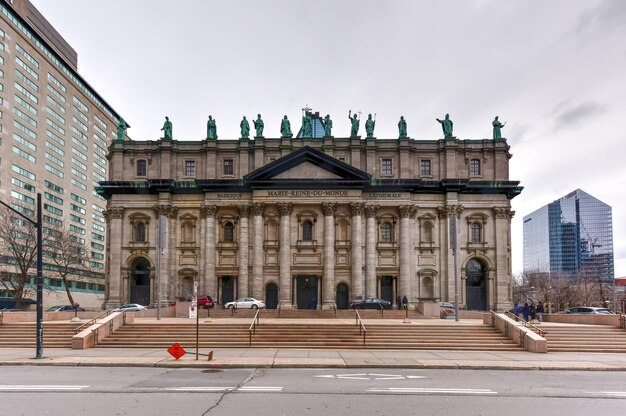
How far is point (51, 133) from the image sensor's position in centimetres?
10881

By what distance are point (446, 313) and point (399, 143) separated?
19.7 meters

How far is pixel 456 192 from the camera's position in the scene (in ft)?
189

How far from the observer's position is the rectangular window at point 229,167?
5947cm

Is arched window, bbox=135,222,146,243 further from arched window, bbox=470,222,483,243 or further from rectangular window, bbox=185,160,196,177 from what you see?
arched window, bbox=470,222,483,243

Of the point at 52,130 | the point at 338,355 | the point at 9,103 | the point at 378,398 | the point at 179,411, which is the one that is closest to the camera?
the point at 179,411

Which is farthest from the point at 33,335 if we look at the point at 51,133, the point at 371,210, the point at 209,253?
the point at 51,133

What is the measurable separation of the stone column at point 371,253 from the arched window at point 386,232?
3.67 feet

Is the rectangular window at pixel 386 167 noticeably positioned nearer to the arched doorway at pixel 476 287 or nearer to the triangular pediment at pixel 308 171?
the triangular pediment at pixel 308 171

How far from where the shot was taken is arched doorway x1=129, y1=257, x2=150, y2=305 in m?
58.6

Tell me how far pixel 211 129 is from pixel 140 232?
44.5 ft

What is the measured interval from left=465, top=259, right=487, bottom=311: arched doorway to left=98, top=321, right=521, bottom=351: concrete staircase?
27.6 m

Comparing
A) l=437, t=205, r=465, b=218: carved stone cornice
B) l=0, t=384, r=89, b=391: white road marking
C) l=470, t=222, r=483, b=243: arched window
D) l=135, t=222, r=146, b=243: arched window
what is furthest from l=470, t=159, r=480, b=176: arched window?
l=0, t=384, r=89, b=391: white road marking

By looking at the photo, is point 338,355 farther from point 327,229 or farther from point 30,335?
point 327,229

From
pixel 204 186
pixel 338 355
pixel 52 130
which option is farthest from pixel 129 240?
pixel 52 130
